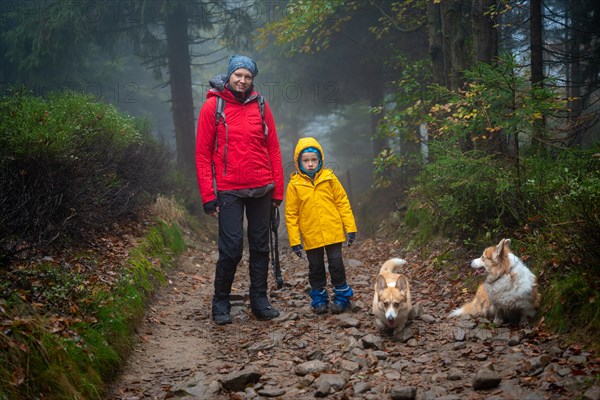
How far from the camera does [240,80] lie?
586cm

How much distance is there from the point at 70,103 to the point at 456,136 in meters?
6.24

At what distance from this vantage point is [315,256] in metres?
6.22

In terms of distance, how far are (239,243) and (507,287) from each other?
314cm

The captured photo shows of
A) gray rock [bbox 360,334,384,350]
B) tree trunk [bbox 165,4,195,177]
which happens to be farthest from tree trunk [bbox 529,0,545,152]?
tree trunk [bbox 165,4,195,177]

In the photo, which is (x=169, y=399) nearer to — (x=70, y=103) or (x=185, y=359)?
(x=185, y=359)

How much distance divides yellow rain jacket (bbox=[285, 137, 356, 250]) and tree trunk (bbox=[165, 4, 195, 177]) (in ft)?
32.4

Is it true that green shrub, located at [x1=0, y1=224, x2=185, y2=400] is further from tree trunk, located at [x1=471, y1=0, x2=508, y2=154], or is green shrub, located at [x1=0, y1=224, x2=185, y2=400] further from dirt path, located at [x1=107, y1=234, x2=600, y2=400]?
tree trunk, located at [x1=471, y1=0, x2=508, y2=154]

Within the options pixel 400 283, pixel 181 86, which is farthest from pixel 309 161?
pixel 181 86

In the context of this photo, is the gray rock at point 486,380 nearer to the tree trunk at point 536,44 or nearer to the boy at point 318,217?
the boy at point 318,217

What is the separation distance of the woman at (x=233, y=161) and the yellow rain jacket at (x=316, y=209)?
350 mm

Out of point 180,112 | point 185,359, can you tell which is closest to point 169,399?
point 185,359

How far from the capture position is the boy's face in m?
6.22

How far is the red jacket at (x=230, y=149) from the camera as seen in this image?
5.88 meters

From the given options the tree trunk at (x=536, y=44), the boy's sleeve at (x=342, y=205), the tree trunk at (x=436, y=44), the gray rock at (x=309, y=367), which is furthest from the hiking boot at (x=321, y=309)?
the tree trunk at (x=436, y=44)
